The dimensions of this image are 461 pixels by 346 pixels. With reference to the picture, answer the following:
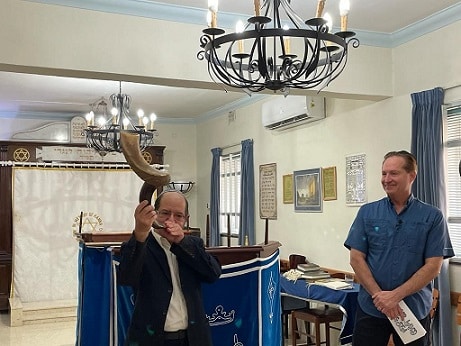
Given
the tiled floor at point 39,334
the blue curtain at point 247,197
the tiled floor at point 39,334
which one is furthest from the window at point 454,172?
the tiled floor at point 39,334

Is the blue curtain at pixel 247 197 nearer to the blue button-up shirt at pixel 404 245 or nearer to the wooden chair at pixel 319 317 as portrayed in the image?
the wooden chair at pixel 319 317

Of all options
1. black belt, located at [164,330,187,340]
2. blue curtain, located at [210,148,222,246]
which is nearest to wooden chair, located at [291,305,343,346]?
black belt, located at [164,330,187,340]

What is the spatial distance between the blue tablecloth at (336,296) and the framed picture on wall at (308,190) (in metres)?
1.22

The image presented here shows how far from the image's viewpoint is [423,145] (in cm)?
435

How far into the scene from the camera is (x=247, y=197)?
7242 millimetres

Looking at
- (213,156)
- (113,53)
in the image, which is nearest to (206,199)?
(213,156)

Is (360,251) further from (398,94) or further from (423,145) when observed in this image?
(398,94)

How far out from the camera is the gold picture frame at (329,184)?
18.6 ft

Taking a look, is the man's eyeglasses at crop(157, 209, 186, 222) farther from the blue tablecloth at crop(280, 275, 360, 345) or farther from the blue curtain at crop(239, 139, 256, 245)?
the blue curtain at crop(239, 139, 256, 245)

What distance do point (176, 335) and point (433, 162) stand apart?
2.84 m

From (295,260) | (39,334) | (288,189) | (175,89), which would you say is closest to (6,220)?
(39,334)

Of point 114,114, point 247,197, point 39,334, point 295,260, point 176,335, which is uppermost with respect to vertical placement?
point 114,114

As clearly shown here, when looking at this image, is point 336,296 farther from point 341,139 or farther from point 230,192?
point 230,192

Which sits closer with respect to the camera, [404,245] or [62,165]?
[404,245]
